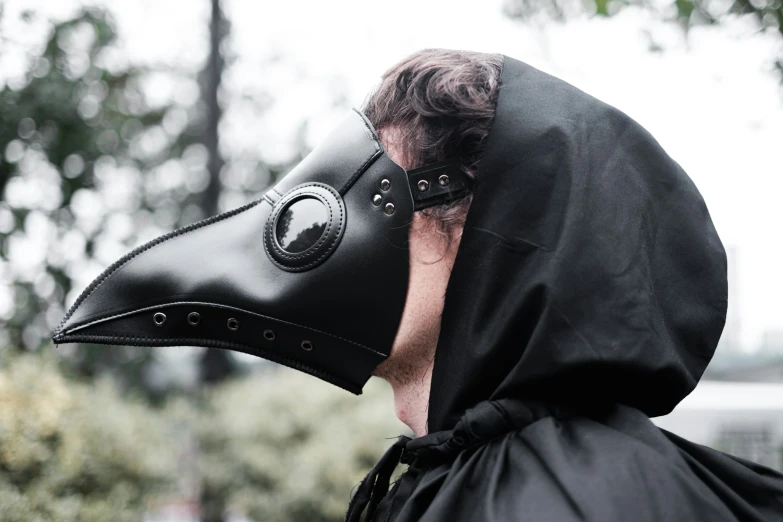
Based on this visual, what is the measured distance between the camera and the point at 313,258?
1.52 meters

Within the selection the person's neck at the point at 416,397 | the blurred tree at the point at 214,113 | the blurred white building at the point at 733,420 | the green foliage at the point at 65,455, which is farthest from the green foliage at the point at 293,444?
the person's neck at the point at 416,397

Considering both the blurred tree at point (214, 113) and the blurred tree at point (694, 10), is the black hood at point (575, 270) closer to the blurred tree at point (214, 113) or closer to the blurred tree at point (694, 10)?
the blurred tree at point (694, 10)

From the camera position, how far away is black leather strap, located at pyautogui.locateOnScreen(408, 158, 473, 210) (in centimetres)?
152

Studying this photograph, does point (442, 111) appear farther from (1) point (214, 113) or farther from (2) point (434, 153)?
(1) point (214, 113)

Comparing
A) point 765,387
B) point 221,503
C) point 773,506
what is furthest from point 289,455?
point 773,506

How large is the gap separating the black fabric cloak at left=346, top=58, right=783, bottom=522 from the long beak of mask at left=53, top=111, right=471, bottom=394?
0.47ft

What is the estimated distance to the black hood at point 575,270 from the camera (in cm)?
136

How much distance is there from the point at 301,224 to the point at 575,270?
0.56 meters

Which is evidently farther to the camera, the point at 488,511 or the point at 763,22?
the point at 763,22

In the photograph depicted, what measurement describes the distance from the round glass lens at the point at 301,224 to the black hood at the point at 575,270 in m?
0.30

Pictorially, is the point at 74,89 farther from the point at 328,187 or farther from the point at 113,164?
the point at 328,187

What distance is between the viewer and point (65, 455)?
3.86 metres

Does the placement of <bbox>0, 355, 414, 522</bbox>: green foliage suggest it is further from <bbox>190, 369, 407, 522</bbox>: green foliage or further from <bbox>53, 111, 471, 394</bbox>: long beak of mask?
<bbox>53, 111, 471, 394</bbox>: long beak of mask

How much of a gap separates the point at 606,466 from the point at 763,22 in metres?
2.60
